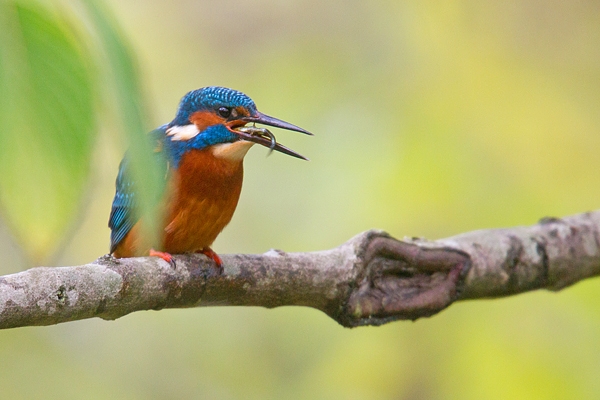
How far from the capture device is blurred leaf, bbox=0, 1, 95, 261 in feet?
1.63

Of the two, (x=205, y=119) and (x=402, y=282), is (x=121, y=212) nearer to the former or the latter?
(x=205, y=119)

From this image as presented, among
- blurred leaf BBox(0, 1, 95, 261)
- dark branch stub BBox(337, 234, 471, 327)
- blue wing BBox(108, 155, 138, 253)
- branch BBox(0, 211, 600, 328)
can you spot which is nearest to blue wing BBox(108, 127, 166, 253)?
blue wing BBox(108, 155, 138, 253)

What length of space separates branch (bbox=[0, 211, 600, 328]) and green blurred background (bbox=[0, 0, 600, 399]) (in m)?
0.37

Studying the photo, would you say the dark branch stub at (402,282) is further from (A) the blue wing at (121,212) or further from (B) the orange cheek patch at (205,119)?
(A) the blue wing at (121,212)

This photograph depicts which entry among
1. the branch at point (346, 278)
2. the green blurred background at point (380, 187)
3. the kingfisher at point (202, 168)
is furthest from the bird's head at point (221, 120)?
the green blurred background at point (380, 187)

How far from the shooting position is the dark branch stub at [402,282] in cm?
241

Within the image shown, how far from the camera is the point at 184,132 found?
2.73 meters

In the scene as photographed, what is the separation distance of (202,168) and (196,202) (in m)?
0.13

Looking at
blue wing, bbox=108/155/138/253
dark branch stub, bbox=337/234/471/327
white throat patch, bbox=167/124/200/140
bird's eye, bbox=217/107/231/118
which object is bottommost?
blue wing, bbox=108/155/138/253

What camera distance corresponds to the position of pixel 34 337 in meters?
3.70

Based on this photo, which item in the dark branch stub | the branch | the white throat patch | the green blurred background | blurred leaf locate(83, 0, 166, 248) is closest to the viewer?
blurred leaf locate(83, 0, 166, 248)

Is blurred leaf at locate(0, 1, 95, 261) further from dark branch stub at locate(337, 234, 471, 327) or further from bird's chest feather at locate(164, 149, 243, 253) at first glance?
bird's chest feather at locate(164, 149, 243, 253)

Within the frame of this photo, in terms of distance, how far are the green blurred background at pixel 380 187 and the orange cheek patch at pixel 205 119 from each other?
0.89m

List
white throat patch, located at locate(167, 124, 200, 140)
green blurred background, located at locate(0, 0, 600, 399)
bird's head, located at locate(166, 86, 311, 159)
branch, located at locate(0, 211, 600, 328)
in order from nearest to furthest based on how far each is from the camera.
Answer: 1. branch, located at locate(0, 211, 600, 328)
2. bird's head, located at locate(166, 86, 311, 159)
3. white throat patch, located at locate(167, 124, 200, 140)
4. green blurred background, located at locate(0, 0, 600, 399)
